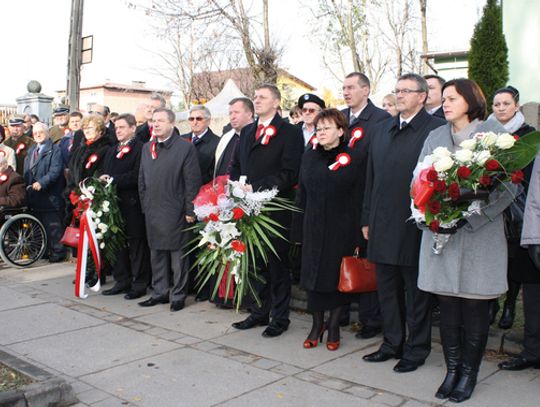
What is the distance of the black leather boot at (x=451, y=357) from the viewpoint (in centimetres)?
408

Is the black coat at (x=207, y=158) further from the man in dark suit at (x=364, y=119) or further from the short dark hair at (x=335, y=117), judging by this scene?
the short dark hair at (x=335, y=117)

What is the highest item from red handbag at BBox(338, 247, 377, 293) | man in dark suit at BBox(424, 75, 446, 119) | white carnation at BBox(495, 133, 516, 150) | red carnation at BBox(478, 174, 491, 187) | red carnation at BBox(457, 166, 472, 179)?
man in dark suit at BBox(424, 75, 446, 119)

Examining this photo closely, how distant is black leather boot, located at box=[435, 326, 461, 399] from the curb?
97.2 inches

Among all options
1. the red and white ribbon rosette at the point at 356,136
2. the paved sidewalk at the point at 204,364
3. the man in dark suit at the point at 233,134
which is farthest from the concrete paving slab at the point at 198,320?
the red and white ribbon rosette at the point at 356,136

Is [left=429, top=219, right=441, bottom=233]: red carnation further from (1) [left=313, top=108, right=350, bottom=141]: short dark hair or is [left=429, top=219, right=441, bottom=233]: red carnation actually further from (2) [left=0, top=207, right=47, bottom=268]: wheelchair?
(2) [left=0, top=207, right=47, bottom=268]: wheelchair

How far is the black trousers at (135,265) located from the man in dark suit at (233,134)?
54.7 inches

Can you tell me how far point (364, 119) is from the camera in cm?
564

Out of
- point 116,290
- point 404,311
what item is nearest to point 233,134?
point 116,290

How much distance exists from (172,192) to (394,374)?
314 cm

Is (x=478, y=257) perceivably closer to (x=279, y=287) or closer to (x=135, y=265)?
(x=279, y=287)

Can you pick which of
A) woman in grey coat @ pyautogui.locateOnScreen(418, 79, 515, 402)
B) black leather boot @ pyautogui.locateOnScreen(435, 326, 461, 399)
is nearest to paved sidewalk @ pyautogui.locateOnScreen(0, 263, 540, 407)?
black leather boot @ pyautogui.locateOnScreen(435, 326, 461, 399)

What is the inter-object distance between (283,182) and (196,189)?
4.35 feet

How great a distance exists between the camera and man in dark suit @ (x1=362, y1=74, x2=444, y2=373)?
4.58 m

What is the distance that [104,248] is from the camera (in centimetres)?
724
